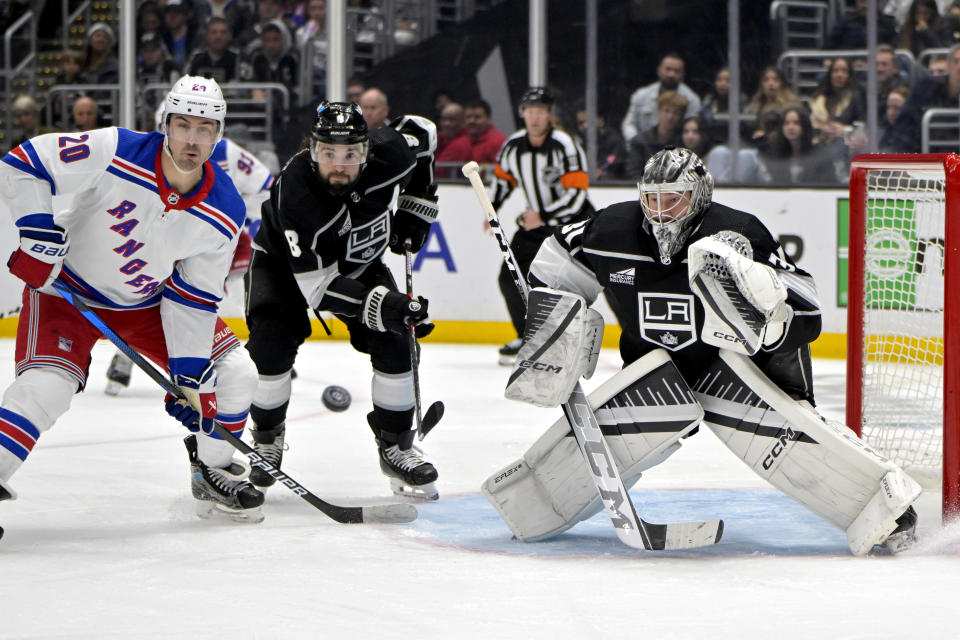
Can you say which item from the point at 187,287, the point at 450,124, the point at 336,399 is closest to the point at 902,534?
the point at 187,287

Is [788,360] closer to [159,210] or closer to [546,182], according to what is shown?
[159,210]

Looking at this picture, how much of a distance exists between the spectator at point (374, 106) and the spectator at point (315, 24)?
0.39 metres

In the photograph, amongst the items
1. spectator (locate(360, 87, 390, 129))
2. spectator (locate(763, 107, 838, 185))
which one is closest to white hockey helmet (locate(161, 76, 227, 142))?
spectator (locate(360, 87, 390, 129))

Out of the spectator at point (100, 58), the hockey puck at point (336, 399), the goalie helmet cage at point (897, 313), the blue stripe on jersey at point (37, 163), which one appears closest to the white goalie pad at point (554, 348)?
the goalie helmet cage at point (897, 313)

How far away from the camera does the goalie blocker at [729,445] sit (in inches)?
104

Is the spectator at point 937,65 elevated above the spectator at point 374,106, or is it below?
above

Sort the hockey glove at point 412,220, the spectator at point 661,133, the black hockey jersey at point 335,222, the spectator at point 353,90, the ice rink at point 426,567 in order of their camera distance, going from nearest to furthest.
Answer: the ice rink at point 426,567 → the black hockey jersey at point 335,222 → the hockey glove at point 412,220 → the spectator at point 661,133 → the spectator at point 353,90

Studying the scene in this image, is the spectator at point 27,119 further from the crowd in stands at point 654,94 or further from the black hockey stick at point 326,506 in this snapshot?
the black hockey stick at point 326,506

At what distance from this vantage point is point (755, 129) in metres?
6.64

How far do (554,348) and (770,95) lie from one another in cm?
426

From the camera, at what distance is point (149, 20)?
719cm

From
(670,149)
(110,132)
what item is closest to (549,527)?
(670,149)

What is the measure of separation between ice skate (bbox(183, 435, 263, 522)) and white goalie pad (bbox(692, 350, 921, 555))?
1020 mm

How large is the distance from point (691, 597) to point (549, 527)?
52cm
